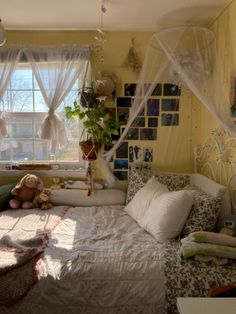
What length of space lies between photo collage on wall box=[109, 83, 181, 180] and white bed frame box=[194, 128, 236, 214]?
0.43 meters

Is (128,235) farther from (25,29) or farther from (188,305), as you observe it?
(25,29)

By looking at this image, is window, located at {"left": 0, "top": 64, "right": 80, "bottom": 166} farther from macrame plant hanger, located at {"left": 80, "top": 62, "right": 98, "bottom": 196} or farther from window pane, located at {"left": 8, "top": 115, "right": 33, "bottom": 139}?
macrame plant hanger, located at {"left": 80, "top": 62, "right": 98, "bottom": 196}

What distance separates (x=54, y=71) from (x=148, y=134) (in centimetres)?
121

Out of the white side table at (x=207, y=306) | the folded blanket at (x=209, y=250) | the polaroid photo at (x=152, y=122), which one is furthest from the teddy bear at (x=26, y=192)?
the white side table at (x=207, y=306)

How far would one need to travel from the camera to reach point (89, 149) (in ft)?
10.0

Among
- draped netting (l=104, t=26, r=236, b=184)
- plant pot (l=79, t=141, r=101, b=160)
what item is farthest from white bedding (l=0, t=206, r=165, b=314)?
plant pot (l=79, t=141, r=101, b=160)

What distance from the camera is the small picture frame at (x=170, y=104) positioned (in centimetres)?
309

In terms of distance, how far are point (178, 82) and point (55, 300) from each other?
2.05 metres

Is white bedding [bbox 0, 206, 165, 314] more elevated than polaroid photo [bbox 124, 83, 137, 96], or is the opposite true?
polaroid photo [bbox 124, 83, 137, 96]

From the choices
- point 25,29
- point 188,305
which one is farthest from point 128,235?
point 25,29

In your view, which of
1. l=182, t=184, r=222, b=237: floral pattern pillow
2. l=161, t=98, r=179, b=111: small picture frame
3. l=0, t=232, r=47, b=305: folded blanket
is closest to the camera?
l=0, t=232, r=47, b=305: folded blanket

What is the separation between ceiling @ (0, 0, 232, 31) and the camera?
247 cm

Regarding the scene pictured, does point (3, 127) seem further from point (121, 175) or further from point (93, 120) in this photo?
point (121, 175)

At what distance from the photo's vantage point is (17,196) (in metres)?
3.00
